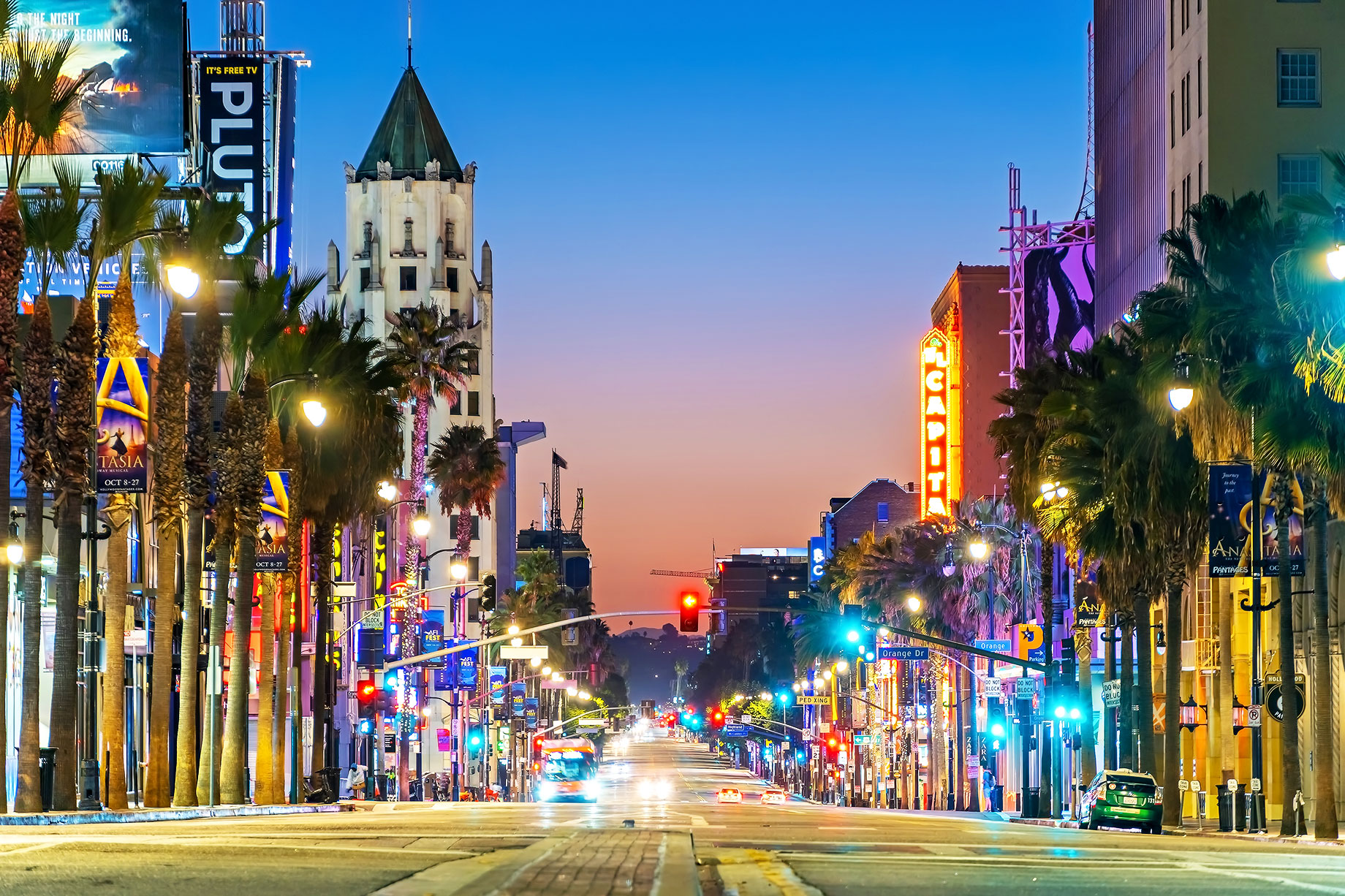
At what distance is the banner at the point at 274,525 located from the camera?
46.8 meters

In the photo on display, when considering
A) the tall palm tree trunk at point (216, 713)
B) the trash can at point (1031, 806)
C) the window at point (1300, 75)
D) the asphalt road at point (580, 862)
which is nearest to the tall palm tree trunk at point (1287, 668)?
the asphalt road at point (580, 862)

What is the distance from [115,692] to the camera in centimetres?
3838

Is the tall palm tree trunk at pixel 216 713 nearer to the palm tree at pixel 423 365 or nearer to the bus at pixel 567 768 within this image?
the palm tree at pixel 423 365

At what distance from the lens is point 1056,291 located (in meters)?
122

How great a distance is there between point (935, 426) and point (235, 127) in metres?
63.3

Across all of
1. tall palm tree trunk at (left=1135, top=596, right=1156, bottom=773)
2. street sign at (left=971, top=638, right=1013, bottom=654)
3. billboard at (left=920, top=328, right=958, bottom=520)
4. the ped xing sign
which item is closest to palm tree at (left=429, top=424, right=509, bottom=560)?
the ped xing sign

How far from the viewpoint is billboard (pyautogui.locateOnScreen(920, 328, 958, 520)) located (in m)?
129

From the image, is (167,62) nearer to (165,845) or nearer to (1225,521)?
(1225,521)

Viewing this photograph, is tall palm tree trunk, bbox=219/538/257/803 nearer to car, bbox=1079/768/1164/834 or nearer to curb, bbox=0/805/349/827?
curb, bbox=0/805/349/827

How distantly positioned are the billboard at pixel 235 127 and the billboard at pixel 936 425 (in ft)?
200

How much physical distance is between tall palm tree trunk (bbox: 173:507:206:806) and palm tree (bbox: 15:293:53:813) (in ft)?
17.6

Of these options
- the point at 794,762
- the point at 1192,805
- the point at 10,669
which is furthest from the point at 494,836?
the point at 794,762


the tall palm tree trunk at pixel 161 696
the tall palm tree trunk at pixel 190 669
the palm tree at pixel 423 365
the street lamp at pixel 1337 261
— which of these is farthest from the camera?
the palm tree at pixel 423 365

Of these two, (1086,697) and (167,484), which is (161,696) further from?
(1086,697)
